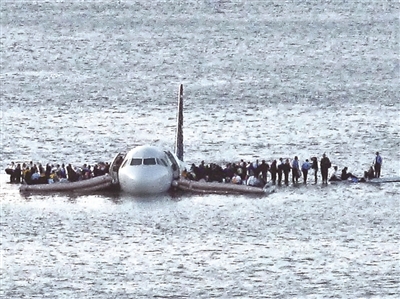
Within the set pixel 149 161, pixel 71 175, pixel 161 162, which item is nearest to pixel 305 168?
pixel 161 162

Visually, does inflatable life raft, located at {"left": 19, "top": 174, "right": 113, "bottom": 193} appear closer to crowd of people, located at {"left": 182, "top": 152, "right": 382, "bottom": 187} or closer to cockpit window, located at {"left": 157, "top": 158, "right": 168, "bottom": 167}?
cockpit window, located at {"left": 157, "top": 158, "right": 168, "bottom": 167}

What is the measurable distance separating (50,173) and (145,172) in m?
7.22

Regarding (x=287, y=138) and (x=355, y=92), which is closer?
(x=287, y=138)

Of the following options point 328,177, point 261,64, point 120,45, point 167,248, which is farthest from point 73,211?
point 120,45

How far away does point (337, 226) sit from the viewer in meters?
84.5

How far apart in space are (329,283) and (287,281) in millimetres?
1954

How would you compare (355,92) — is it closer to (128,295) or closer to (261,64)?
(261,64)

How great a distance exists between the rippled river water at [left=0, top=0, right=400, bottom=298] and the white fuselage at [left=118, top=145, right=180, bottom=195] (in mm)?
950

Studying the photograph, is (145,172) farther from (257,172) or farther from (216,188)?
(257,172)

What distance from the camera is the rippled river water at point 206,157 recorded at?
73500 millimetres

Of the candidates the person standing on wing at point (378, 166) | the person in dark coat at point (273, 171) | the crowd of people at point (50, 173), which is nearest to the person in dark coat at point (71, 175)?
the crowd of people at point (50, 173)

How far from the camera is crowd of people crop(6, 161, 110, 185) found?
9388cm

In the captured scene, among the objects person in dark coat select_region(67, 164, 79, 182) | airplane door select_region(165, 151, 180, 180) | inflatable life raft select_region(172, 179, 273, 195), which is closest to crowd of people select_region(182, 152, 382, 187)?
airplane door select_region(165, 151, 180, 180)

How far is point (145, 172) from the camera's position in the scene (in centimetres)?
9125
